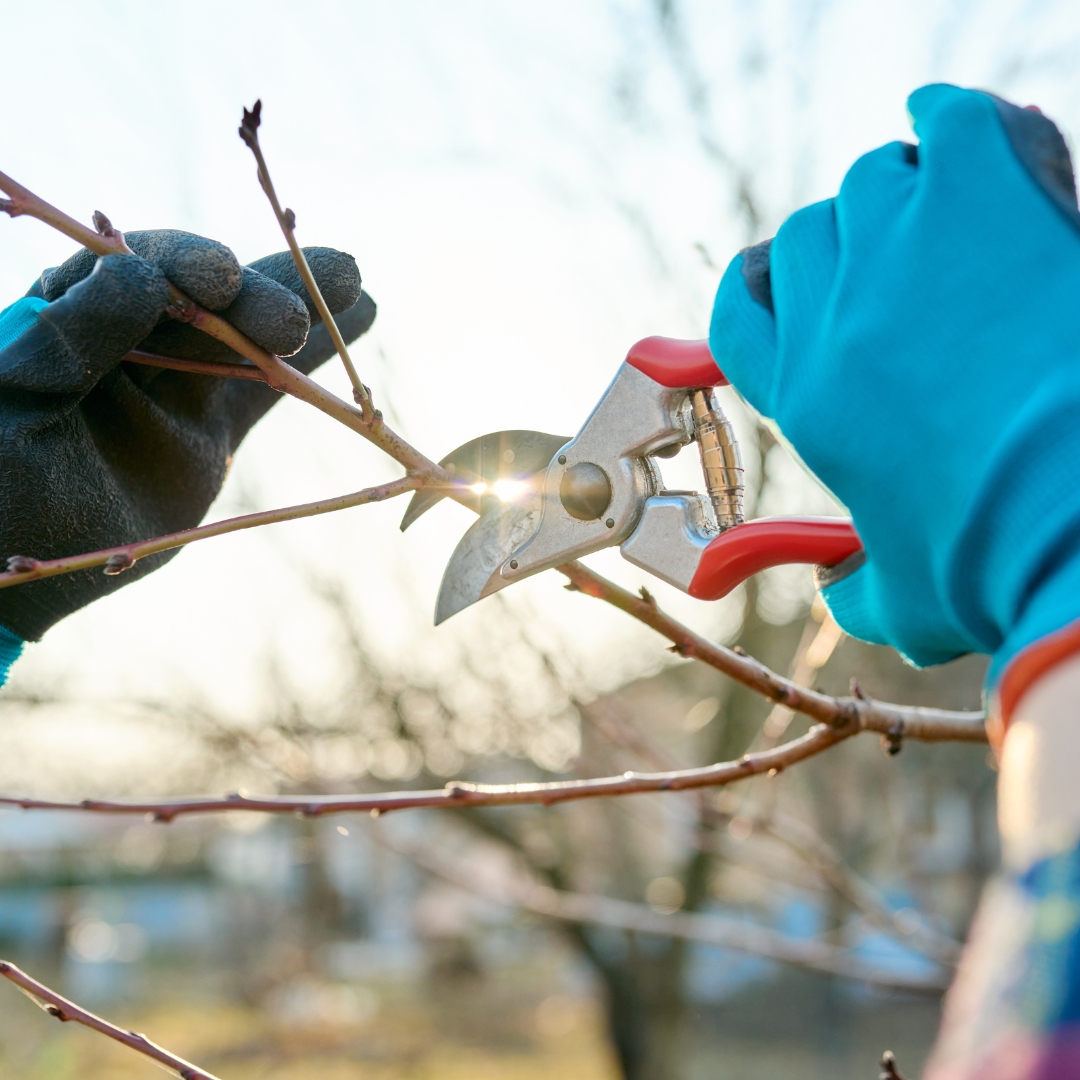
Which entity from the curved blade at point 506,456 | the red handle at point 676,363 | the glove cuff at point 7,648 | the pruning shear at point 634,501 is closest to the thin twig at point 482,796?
the glove cuff at point 7,648

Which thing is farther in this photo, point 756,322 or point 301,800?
point 301,800

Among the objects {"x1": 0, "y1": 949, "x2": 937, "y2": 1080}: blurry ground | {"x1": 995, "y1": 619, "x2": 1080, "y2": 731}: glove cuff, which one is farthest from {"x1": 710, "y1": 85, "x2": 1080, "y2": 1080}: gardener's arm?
{"x1": 0, "y1": 949, "x2": 937, "y2": 1080}: blurry ground

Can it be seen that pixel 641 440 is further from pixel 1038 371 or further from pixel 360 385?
pixel 1038 371

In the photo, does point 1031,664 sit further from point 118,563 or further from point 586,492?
point 118,563

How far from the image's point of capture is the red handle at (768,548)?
112cm

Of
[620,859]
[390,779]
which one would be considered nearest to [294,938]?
[620,859]

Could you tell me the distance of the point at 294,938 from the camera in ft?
71.4

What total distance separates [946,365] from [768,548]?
406 mm

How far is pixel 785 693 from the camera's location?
159 centimetres

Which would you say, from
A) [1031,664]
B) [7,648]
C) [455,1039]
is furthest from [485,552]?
[455,1039]

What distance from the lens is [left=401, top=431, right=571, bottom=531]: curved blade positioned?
4.77 feet

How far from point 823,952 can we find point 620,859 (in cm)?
714

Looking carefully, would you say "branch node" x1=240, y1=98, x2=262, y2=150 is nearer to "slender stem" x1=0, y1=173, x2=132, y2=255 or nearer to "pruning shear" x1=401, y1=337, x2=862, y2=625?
"slender stem" x1=0, y1=173, x2=132, y2=255

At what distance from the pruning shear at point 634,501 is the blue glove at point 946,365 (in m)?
0.26
